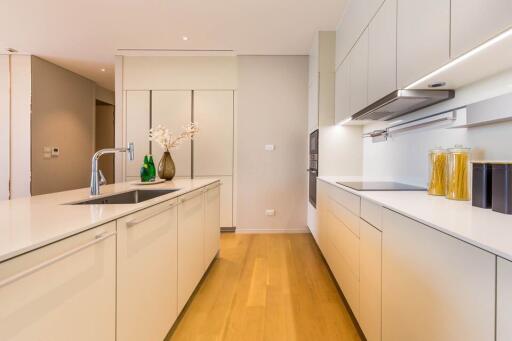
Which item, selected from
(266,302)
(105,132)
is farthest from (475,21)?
(105,132)

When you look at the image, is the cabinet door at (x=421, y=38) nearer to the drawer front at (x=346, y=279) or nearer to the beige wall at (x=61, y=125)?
the drawer front at (x=346, y=279)

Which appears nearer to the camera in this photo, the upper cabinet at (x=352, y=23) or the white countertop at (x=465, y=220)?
the white countertop at (x=465, y=220)

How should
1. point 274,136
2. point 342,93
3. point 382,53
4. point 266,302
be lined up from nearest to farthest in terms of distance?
1. point 382,53
2. point 266,302
3. point 342,93
4. point 274,136

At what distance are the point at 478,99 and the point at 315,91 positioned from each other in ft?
7.24

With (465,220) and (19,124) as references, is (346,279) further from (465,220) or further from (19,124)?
(19,124)

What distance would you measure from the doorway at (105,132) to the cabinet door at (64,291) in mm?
6326

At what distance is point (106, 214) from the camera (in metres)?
1.03

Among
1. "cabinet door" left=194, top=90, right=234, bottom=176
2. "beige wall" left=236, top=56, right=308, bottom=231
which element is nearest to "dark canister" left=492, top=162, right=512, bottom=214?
"beige wall" left=236, top=56, right=308, bottom=231

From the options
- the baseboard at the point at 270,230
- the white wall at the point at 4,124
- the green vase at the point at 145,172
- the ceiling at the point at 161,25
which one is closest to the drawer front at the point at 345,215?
the green vase at the point at 145,172

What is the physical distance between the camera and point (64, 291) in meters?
0.80

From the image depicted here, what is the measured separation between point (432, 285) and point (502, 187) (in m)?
0.50

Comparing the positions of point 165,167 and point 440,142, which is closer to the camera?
point 440,142

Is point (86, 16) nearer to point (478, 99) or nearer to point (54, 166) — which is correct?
point (54, 166)

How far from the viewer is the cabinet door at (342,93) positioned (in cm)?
272
